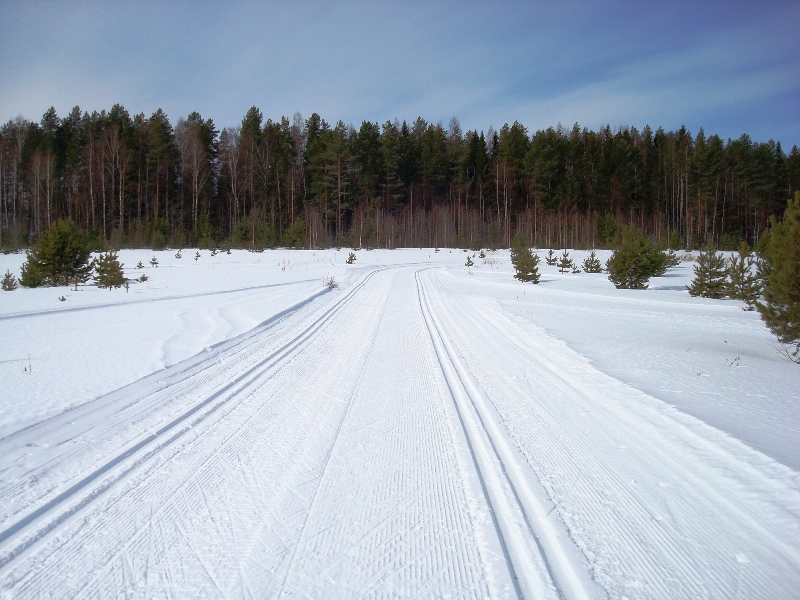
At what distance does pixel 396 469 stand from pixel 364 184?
5762cm

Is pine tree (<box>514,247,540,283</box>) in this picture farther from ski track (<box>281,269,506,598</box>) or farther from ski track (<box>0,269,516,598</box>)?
ski track (<box>281,269,506,598</box>)

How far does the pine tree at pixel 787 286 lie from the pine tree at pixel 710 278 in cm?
903

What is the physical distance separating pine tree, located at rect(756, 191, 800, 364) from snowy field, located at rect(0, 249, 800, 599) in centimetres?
50

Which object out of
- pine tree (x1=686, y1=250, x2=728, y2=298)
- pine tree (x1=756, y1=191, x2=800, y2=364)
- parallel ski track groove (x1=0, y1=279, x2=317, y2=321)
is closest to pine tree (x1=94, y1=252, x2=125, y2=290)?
parallel ski track groove (x1=0, y1=279, x2=317, y2=321)

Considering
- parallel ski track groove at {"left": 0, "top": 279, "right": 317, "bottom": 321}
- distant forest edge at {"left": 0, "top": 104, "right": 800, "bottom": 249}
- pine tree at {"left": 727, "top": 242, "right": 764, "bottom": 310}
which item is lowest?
parallel ski track groove at {"left": 0, "top": 279, "right": 317, "bottom": 321}

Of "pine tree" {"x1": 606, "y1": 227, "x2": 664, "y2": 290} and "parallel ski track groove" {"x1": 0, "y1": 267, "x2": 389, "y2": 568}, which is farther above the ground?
"pine tree" {"x1": 606, "y1": 227, "x2": 664, "y2": 290}

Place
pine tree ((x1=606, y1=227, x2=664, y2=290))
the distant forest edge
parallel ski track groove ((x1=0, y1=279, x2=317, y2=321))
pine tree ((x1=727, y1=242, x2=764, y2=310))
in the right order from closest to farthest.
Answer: parallel ski track groove ((x1=0, y1=279, x2=317, y2=321))
pine tree ((x1=727, y1=242, x2=764, y2=310))
pine tree ((x1=606, y1=227, x2=664, y2=290))
the distant forest edge

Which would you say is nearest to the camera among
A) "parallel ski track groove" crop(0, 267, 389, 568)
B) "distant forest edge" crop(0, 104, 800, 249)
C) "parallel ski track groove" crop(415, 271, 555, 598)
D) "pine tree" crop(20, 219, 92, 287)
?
"parallel ski track groove" crop(415, 271, 555, 598)

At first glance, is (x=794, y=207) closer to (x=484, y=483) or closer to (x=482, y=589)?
(x=484, y=483)

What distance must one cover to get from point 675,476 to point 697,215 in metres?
68.3

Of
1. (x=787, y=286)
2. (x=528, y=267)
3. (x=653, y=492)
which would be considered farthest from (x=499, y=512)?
(x=528, y=267)

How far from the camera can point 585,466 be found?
11.5 ft

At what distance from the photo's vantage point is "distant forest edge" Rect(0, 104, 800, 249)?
50.8 meters

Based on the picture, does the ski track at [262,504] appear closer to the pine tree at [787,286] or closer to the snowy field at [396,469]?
the snowy field at [396,469]
